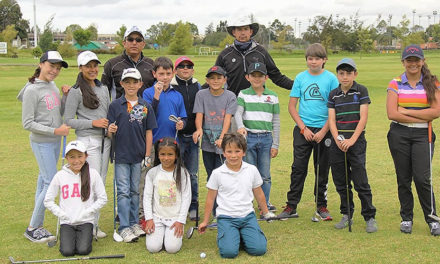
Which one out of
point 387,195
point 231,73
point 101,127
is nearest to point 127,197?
point 101,127

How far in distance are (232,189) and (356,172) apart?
4.91ft

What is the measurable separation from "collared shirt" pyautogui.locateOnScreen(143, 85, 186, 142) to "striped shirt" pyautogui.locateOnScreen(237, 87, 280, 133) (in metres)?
0.75

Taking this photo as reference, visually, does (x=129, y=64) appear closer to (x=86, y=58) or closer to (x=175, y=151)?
(x=86, y=58)

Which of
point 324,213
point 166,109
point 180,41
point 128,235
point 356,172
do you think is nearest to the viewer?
point 128,235

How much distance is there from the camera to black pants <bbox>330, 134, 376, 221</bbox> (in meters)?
5.97

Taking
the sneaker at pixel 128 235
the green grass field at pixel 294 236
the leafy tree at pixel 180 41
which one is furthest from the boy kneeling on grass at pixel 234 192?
the leafy tree at pixel 180 41

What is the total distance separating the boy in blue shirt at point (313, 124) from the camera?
6.34 metres

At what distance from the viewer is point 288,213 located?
655 centimetres

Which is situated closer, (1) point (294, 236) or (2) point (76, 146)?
(2) point (76, 146)

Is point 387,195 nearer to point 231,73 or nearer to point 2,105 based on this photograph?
point 231,73

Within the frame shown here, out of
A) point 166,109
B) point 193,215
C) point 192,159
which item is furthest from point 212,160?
point 166,109

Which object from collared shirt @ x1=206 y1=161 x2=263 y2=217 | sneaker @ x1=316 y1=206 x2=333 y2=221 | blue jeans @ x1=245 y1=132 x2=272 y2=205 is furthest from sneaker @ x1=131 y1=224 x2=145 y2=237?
sneaker @ x1=316 y1=206 x2=333 y2=221

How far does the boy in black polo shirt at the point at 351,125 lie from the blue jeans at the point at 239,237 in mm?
1208

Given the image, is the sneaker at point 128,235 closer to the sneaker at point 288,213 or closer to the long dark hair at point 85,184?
the long dark hair at point 85,184
